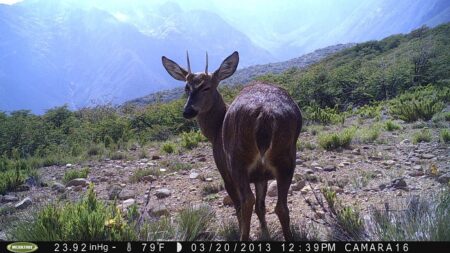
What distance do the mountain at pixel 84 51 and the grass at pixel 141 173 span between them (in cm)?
11610

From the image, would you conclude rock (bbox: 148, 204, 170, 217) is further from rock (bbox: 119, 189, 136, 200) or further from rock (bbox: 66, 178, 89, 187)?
Answer: rock (bbox: 66, 178, 89, 187)

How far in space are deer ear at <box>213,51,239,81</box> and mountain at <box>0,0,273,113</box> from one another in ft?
391

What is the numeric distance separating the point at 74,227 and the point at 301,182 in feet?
12.8

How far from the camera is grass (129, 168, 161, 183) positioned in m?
8.30

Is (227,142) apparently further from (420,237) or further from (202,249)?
(420,237)

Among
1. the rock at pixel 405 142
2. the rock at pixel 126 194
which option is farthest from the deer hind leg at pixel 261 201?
the rock at pixel 405 142

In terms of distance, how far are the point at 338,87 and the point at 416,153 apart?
14.9 meters

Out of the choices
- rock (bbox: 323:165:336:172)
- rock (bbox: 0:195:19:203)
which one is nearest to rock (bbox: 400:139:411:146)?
rock (bbox: 323:165:336:172)

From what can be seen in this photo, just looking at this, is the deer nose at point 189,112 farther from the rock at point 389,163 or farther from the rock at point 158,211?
the rock at point 389,163

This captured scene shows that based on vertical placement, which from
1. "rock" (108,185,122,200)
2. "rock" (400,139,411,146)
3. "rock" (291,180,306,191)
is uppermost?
"rock" (400,139,411,146)

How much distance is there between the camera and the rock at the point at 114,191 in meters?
6.97

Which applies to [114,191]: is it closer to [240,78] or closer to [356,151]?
[356,151]

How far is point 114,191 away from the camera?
720cm

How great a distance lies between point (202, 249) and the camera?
3596 millimetres
